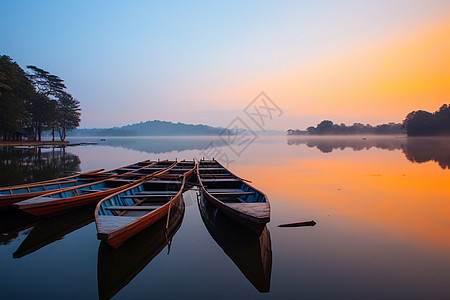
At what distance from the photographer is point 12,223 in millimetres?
8391

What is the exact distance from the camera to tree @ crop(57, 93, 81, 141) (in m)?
54.4

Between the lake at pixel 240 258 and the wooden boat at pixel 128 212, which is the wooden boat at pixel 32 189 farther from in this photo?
the wooden boat at pixel 128 212

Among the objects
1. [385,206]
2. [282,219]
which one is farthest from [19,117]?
[385,206]

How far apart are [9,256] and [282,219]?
8.91 m

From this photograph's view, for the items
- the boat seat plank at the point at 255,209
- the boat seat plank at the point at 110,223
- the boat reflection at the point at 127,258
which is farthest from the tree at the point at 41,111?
the boat seat plank at the point at 255,209

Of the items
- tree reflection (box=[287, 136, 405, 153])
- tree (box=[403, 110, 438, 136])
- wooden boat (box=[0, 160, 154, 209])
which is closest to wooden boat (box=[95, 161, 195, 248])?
wooden boat (box=[0, 160, 154, 209])

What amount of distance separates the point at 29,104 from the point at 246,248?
184 ft

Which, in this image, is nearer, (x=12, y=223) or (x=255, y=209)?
(x=255, y=209)

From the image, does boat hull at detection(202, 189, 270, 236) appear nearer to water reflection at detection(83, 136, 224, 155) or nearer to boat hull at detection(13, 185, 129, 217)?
boat hull at detection(13, 185, 129, 217)

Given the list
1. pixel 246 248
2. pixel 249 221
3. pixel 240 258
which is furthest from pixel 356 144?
pixel 240 258

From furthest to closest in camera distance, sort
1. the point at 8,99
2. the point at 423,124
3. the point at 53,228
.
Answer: the point at 423,124 < the point at 8,99 < the point at 53,228

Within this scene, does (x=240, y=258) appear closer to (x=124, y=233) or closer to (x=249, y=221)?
(x=249, y=221)

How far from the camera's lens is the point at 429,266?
19.6 ft

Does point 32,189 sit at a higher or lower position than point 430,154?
lower
